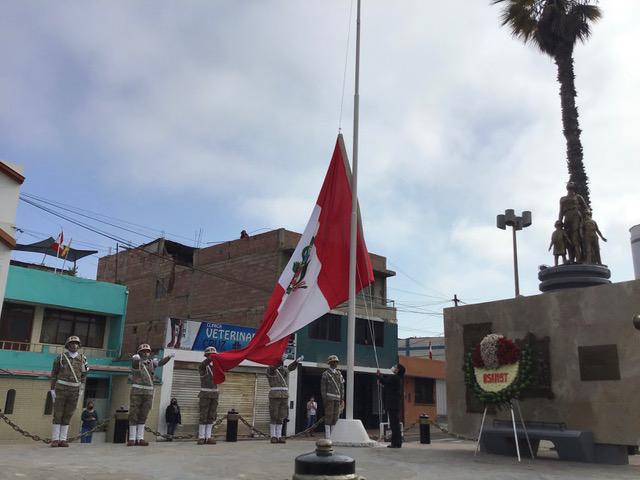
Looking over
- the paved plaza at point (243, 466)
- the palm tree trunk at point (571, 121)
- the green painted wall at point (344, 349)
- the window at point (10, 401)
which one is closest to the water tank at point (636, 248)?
the palm tree trunk at point (571, 121)

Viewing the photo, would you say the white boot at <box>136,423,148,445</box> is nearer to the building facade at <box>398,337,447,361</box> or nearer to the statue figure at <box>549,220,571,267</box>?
the statue figure at <box>549,220,571,267</box>

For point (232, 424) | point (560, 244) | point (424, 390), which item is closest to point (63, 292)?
point (232, 424)

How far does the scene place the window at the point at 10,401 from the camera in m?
20.1

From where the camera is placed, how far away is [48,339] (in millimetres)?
26625

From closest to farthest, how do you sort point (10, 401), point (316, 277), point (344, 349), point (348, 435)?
point (348, 435), point (316, 277), point (10, 401), point (344, 349)

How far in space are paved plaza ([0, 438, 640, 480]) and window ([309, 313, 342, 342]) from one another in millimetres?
21154

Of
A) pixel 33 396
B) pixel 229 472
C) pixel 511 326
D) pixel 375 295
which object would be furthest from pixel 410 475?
pixel 375 295

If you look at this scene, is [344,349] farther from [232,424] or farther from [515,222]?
[232,424]

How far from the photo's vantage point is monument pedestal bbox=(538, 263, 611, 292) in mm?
11266

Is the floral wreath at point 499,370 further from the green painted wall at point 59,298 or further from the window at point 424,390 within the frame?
the window at point 424,390

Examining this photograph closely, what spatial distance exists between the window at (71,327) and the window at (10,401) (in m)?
6.41

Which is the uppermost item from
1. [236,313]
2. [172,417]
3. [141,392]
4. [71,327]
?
[236,313]

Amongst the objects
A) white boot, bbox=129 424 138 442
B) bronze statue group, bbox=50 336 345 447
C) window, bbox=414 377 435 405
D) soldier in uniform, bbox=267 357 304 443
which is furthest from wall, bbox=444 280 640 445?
window, bbox=414 377 435 405

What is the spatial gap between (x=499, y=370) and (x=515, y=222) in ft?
49.6
